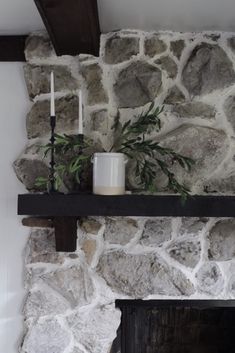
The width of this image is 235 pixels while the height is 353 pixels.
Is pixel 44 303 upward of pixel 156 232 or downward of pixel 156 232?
downward

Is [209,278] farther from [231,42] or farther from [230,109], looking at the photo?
[231,42]

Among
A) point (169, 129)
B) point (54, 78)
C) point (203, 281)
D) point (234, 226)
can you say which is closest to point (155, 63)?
point (169, 129)

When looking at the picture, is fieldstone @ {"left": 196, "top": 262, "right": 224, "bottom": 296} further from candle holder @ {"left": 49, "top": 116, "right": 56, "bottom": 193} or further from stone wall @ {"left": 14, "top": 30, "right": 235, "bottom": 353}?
candle holder @ {"left": 49, "top": 116, "right": 56, "bottom": 193}

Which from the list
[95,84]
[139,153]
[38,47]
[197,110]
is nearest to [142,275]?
[139,153]

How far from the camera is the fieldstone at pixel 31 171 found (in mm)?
1791

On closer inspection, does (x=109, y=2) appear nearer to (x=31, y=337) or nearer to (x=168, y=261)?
(x=168, y=261)

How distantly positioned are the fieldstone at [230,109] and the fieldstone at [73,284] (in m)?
0.94

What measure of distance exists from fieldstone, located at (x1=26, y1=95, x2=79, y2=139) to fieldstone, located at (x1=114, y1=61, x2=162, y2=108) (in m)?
0.23

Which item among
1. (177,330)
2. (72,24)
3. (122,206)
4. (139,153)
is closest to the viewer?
(72,24)

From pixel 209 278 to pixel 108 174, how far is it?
659 millimetres

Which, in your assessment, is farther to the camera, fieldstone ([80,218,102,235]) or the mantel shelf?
fieldstone ([80,218,102,235])

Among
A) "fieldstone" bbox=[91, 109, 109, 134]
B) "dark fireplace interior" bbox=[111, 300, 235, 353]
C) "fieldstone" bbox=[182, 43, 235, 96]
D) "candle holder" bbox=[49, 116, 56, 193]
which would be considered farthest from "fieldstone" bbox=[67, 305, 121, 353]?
"fieldstone" bbox=[182, 43, 235, 96]

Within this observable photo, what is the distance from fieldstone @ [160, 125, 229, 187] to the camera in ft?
5.72

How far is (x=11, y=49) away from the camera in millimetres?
1838
